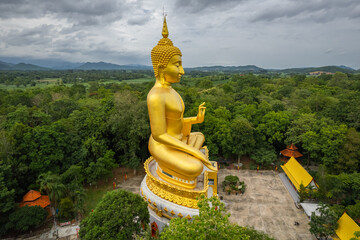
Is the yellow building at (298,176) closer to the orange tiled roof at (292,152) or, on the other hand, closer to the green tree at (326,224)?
the orange tiled roof at (292,152)

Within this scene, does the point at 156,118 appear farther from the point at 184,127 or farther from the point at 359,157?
the point at 359,157

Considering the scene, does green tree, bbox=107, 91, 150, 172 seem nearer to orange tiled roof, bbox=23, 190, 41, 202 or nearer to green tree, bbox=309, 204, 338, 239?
orange tiled roof, bbox=23, 190, 41, 202

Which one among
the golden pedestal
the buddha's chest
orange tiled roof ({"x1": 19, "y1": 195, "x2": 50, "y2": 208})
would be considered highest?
the buddha's chest

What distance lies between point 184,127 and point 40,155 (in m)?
10.8

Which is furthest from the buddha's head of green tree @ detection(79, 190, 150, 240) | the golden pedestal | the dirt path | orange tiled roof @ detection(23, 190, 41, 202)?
orange tiled roof @ detection(23, 190, 41, 202)

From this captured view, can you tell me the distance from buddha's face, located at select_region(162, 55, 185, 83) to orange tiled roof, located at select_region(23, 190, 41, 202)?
11743 mm

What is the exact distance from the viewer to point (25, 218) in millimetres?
11664

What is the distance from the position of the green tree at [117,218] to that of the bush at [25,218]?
203 inches

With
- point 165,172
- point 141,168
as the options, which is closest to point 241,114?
point 141,168

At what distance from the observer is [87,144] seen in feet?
55.9

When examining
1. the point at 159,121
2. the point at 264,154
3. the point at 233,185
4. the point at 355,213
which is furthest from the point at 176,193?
the point at 264,154

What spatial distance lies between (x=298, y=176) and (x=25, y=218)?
18.6m

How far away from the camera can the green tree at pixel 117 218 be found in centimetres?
784

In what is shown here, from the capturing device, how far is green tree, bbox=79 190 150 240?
25.7 ft
